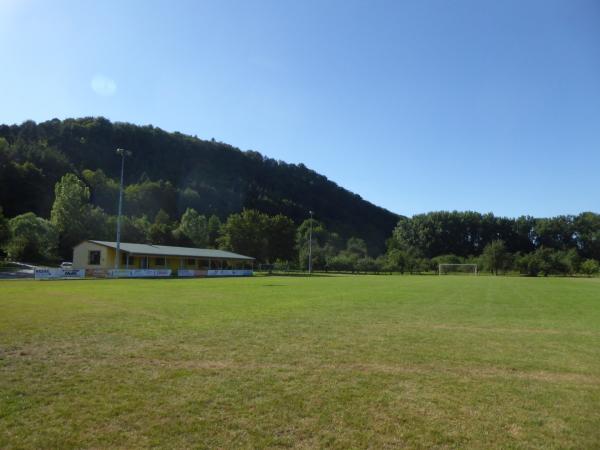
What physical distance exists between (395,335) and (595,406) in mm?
5888

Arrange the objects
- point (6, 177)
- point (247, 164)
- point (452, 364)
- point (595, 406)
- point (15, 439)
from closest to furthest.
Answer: point (15, 439) → point (595, 406) → point (452, 364) → point (6, 177) → point (247, 164)

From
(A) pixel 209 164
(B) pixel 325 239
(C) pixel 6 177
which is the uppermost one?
(A) pixel 209 164

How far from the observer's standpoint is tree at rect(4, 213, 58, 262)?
243 feet

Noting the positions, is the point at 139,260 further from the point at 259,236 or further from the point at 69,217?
the point at 69,217

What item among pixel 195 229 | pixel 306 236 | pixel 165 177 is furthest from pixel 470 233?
pixel 165 177

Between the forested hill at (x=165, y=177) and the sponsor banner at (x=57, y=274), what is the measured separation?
7253cm

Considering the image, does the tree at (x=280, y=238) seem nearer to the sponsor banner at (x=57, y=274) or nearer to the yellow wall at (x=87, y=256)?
the yellow wall at (x=87, y=256)

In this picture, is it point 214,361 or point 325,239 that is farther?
point 325,239

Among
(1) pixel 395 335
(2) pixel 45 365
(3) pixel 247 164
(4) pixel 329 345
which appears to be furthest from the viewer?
(3) pixel 247 164

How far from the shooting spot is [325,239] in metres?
161

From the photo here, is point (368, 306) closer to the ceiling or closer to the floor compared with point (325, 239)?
closer to the floor

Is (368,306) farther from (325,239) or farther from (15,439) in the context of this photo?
(325,239)

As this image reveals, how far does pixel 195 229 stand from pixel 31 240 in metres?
36.5

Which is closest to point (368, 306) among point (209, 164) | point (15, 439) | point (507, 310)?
point (507, 310)
